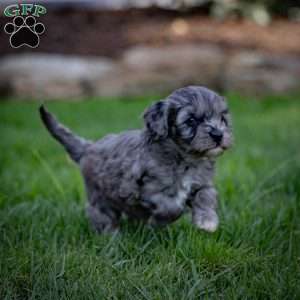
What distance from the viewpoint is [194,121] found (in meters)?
3.80

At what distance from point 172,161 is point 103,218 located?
0.74 m

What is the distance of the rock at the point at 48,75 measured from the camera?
11.4m

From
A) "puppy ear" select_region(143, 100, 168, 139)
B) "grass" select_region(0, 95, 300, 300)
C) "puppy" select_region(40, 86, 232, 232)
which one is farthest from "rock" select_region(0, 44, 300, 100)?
"puppy ear" select_region(143, 100, 168, 139)

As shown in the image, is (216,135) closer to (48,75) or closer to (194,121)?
(194,121)

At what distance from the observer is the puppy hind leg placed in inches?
172

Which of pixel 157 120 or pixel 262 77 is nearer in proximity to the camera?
pixel 157 120

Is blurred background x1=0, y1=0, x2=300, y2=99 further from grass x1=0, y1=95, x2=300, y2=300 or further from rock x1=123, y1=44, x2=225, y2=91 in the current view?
grass x1=0, y1=95, x2=300, y2=300

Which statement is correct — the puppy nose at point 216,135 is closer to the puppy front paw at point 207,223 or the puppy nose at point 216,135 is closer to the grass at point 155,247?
the puppy front paw at point 207,223

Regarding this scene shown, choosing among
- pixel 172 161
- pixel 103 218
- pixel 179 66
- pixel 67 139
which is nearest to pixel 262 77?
pixel 179 66

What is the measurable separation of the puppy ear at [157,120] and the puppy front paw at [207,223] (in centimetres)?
55

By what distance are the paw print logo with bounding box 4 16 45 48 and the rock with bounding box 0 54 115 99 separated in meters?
7.07

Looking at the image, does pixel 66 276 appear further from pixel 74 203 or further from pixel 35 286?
pixel 74 203

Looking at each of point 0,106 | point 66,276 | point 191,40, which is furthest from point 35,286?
point 191,40

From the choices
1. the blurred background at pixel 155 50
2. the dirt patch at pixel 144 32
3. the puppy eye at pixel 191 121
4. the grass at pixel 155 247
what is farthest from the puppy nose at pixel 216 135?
the dirt patch at pixel 144 32
